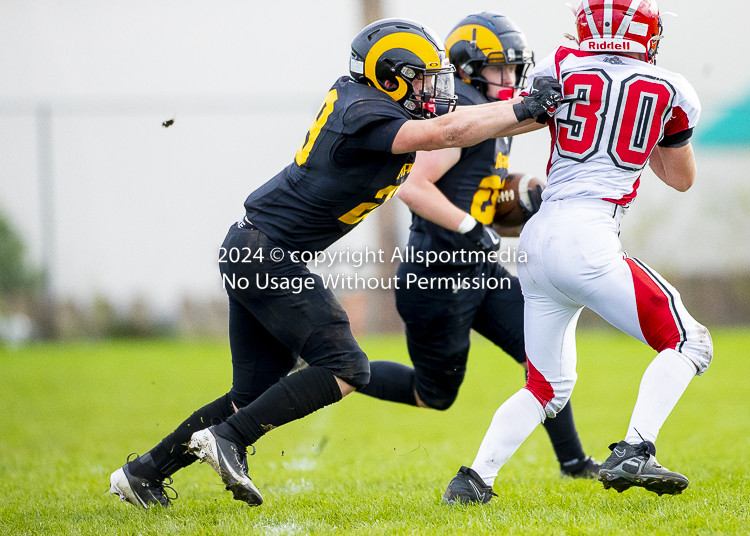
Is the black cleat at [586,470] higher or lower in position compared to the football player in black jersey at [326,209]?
lower

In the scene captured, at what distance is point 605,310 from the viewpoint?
2629 millimetres

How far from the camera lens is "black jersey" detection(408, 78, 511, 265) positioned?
3689 mm

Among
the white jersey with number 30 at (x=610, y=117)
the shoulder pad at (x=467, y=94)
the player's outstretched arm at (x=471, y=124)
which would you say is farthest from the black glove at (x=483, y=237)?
the player's outstretched arm at (x=471, y=124)

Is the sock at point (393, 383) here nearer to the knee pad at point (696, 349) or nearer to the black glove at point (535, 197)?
the black glove at point (535, 197)

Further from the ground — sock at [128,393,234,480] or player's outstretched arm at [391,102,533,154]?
player's outstretched arm at [391,102,533,154]

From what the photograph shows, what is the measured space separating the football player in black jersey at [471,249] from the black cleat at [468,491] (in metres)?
0.84

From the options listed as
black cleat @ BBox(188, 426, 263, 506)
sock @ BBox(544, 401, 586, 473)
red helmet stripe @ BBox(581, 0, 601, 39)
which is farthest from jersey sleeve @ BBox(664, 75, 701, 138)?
black cleat @ BBox(188, 426, 263, 506)

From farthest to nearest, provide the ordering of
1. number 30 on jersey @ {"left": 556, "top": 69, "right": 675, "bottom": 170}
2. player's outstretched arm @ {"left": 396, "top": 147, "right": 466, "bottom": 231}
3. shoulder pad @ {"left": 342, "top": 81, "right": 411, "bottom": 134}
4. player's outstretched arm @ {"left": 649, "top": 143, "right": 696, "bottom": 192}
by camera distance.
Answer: player's outstretched arm @ {"left": 396, "top": 147, "right": 466, "bottom": 231}
player's outstretched arm @ {"left": 649, "top": 143, "right": 696, "bottom": 192}
shoulder pad @ {"left": 342, "top": 81, "right": 411, "bottom": 134}
number 30 on jersey @ {"left": 556, "top": 69, "right": 675, "bottom": 170}

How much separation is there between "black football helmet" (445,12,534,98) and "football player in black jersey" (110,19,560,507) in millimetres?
803

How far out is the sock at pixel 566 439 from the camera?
372cm

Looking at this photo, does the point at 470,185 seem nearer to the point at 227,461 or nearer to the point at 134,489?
the point at 227,461

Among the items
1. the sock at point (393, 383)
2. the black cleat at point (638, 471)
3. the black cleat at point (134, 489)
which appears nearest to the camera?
the black cleat at point (638, 471)

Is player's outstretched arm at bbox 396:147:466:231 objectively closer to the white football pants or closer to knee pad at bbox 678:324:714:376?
the white football pants

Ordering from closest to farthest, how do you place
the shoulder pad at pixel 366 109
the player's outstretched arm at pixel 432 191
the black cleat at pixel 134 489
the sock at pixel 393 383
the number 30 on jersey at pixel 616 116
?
the number 30 on jersey at pixel 616 116 < the shoulder pad at pixel 366 109 < the black cleat at pixel 134 489 < the player's outstretched arm at pixel 432 191 < the sock at pixel 393 383
